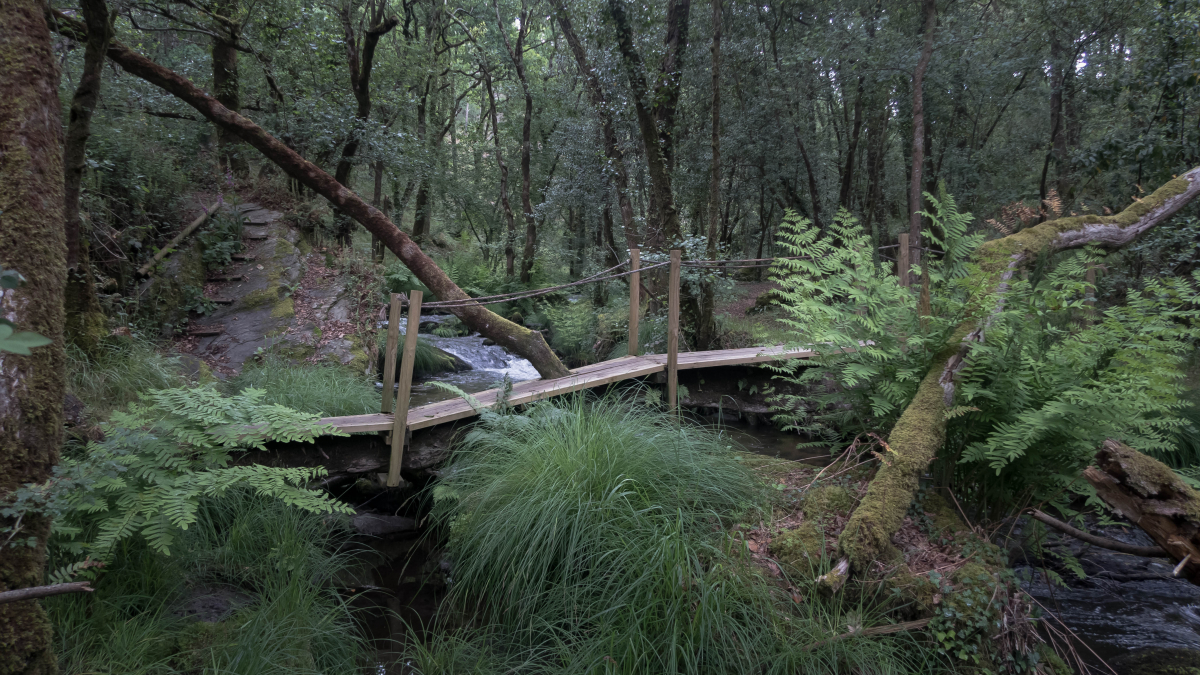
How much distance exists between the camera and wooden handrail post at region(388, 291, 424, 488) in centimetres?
489

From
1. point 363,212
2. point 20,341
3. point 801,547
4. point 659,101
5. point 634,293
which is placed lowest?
point 801,547

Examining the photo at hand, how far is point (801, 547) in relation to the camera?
335 cm

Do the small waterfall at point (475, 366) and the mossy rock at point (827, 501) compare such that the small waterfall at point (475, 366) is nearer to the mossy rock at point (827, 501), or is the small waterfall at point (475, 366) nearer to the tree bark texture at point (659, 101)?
the tree bark texture at point (659, 101)

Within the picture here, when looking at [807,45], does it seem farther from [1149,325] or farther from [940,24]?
[1149,325]

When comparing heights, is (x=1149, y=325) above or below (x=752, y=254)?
below

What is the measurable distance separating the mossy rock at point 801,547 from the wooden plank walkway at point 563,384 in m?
1.59

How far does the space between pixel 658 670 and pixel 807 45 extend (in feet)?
44.1

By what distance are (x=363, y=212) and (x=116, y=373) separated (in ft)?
9.98

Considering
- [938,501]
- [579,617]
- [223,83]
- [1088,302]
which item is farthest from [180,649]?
[223,83]

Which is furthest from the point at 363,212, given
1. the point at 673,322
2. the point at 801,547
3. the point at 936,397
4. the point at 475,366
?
the point at 936,397

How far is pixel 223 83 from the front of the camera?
416 inches

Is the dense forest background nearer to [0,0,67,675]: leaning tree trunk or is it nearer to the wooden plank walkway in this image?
[0,0,67,675]: leaning tree trunk

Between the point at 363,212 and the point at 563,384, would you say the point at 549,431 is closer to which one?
the point at 563,384

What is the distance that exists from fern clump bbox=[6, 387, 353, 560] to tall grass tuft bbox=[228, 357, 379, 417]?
229 centimetres
